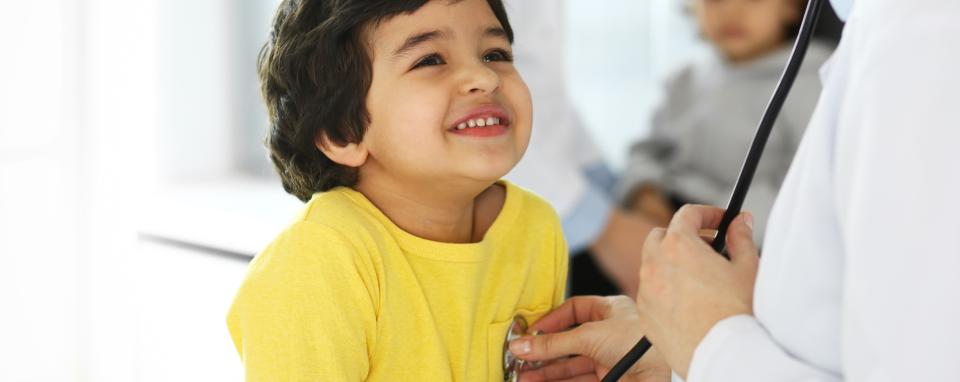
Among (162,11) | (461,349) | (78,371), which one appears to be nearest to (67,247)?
(78,371)

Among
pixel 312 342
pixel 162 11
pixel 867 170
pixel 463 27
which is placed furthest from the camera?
pixel 162 11

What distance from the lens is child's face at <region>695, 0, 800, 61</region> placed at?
312cm

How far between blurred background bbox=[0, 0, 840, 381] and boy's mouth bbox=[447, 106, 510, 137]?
3.35 feet

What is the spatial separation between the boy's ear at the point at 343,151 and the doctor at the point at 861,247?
443 millimetres

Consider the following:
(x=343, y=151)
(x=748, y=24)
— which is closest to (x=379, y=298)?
(x=343, y=151)

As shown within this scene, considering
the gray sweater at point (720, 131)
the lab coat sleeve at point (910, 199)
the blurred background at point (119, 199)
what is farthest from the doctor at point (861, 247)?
the gray sweater at point (720, 131)

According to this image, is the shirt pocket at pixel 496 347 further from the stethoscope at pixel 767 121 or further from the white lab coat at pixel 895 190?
the white lab coat at pixel 895 190

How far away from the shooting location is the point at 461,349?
1096 mm

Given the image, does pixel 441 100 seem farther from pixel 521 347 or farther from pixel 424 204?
pixel 521 347

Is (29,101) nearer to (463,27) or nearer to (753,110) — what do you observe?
(463,27)

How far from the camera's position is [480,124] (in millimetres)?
1064

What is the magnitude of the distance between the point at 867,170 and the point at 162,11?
2.14 metres

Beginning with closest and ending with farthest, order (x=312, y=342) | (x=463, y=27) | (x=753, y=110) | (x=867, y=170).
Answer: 1. (x=867, y=170)
2. (x=312, y=342)
3. (x=463, y=27)
4. (x=753, y=110)

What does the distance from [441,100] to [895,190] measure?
546mm
